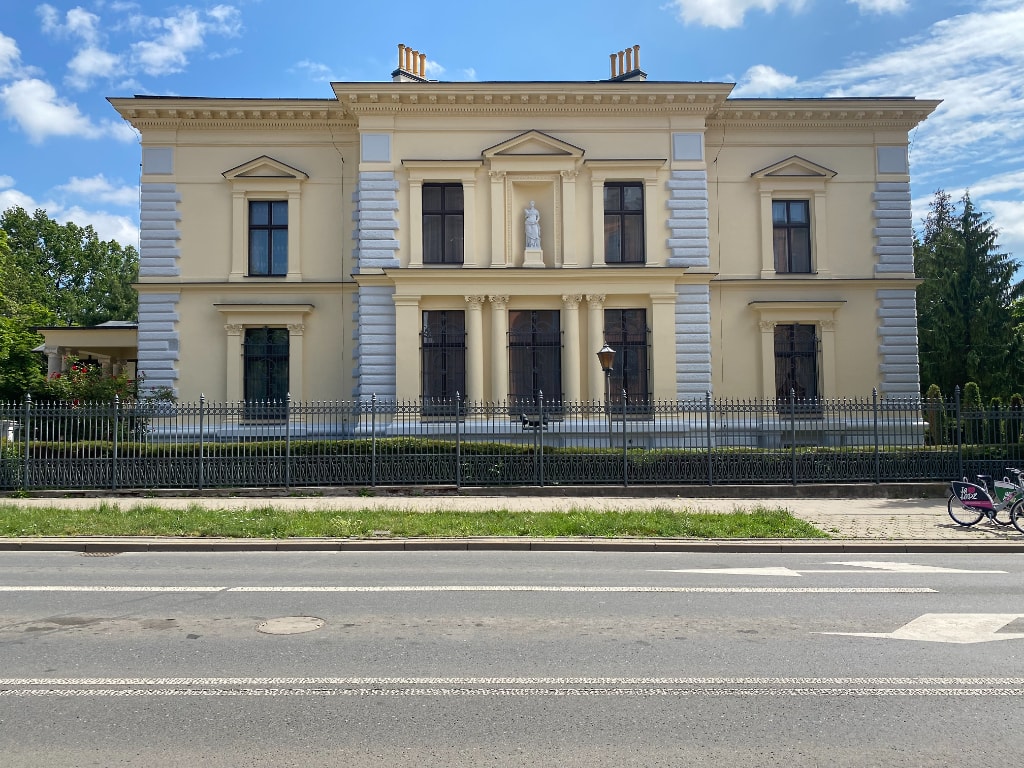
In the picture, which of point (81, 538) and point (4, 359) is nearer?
point (81, 538)

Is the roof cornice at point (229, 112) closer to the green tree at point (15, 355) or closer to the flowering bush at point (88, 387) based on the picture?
the flowering bush at point (88, 387)

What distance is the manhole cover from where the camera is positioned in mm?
7430

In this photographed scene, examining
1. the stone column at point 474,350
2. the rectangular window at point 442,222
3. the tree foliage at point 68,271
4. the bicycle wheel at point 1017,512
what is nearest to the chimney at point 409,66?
the rectangular window at point 442,222

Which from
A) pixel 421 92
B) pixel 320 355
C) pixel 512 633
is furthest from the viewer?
pixel 320 355

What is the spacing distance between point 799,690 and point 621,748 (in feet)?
5.52

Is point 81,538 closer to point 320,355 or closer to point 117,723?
point 117,723

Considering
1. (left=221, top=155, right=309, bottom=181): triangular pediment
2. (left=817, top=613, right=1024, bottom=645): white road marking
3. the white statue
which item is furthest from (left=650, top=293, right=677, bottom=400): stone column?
(left=817, top=613, right=1024, bottom=645): white road marking

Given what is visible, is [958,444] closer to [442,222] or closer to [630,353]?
[630,353]

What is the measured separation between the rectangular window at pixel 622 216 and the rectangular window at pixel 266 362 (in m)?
11.5

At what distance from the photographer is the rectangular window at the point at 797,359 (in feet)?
92.7

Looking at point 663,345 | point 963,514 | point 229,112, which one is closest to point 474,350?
point 663,345

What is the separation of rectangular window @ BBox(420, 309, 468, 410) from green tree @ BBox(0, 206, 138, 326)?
46081 mm

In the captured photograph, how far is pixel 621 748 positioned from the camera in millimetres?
4773

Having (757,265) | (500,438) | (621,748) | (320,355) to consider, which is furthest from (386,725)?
(757,265)
